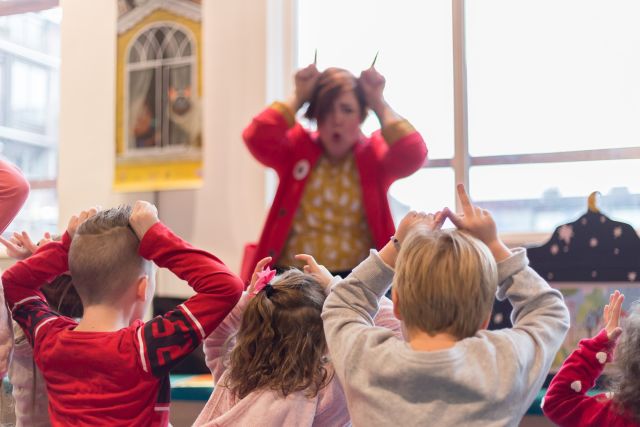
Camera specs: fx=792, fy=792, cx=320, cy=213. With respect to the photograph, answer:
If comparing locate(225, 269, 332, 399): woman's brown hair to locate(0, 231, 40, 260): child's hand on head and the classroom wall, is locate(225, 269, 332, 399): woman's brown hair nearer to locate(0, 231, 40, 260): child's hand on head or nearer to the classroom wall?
locate(0, 231, 40, 260): child's hand on head

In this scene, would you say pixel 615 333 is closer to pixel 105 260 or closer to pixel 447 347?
pixel 447 347

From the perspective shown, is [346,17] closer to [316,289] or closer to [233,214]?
[233,214]

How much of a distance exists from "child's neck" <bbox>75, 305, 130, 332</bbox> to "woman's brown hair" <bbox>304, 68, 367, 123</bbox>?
1413 millimetres

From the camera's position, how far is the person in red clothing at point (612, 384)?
4.89 ft

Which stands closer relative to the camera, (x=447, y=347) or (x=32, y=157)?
(x=447, y=347)

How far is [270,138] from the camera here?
9.37 ft

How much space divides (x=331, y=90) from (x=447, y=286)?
1.68m

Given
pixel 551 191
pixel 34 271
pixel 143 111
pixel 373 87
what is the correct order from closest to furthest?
pixel 34 271 < pixel 373 87 < pixel 551 191 < pixel 143 111

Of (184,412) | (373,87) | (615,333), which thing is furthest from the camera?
(373,87)

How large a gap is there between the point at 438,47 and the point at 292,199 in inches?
36.6

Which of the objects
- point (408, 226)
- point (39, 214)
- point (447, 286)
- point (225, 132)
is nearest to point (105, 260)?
point (408, 226)

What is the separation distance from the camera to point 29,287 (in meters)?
1.79

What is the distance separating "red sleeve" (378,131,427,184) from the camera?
276 centimetres

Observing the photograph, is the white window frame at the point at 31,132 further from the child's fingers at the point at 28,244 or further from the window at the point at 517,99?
the child's fingers at the point at 28,244
